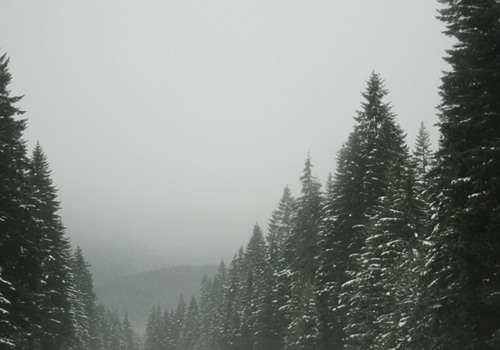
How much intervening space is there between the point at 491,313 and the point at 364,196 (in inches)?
579

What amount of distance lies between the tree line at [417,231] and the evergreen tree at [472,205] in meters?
0.04

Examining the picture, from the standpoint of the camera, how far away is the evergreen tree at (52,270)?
28719 mm

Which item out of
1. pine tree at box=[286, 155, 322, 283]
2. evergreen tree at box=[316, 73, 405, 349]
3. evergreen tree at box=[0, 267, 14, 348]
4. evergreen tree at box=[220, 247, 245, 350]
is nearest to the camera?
evergreen tree at box=[0, 267, 14, 348]

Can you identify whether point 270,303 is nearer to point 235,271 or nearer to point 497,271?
point 235,271

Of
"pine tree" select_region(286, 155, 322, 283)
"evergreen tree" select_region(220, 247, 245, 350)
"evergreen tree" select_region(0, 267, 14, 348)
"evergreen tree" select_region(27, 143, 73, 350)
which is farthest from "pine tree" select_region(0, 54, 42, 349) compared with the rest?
"evergreen tree" select_region(220, 247, 245, 350)

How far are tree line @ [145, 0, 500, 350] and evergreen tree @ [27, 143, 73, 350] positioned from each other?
19460 mm

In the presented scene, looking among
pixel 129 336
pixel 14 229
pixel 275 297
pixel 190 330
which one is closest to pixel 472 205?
pixel 14 229

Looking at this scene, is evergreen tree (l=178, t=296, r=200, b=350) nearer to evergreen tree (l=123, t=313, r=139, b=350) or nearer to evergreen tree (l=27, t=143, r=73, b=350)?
evergreen tree (l=123, t=313, r=139, b=350)

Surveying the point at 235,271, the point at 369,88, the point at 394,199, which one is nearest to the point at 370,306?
the point at 394,199

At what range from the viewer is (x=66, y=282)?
31734 millimetres

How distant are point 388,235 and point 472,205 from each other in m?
9.20

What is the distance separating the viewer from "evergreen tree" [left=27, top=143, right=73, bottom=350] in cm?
2872

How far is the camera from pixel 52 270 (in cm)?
3028

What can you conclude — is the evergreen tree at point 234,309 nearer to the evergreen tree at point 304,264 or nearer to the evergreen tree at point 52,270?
the evergreen tree at point 304,264
